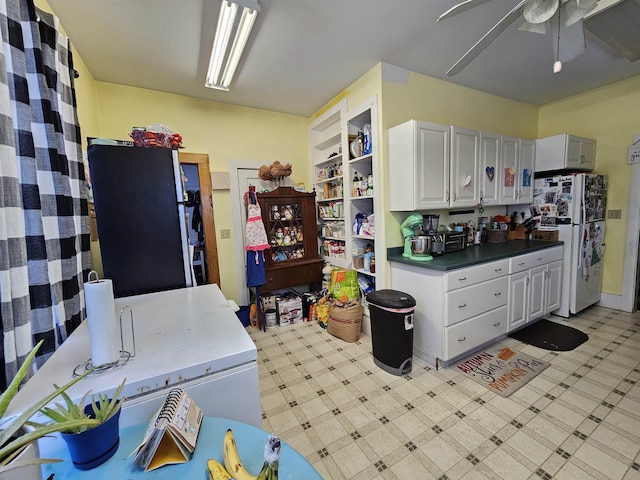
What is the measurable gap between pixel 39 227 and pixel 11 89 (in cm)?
57

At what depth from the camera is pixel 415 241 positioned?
7.75 ft

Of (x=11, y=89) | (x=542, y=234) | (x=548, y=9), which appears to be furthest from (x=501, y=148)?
(x=11, y=89)

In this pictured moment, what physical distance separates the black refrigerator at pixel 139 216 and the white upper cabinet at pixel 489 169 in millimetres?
2811

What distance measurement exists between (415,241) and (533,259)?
4.44 feet

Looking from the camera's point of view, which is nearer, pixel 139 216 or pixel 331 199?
pixel 139 216

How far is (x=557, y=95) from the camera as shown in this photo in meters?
3.21

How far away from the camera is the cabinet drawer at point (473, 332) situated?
83.2 inches

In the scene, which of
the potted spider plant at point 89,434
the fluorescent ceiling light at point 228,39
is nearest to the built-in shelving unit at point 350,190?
the fluorescent ceiling light at point 228,39

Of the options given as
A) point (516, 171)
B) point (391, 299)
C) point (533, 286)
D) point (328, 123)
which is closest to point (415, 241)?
point (391, 299)

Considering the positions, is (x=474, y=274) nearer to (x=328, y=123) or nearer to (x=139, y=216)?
(x=328, y=123)

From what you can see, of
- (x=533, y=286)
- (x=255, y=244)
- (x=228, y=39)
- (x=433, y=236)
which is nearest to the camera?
(x=228, y=39)

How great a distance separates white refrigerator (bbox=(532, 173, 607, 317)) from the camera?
282 cm

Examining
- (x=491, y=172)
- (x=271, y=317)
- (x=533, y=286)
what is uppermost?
(x=491, y=172)

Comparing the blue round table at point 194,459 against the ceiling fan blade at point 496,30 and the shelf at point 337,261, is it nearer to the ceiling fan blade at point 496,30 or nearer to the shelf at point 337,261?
the ceiling fan blade at point 496,30
